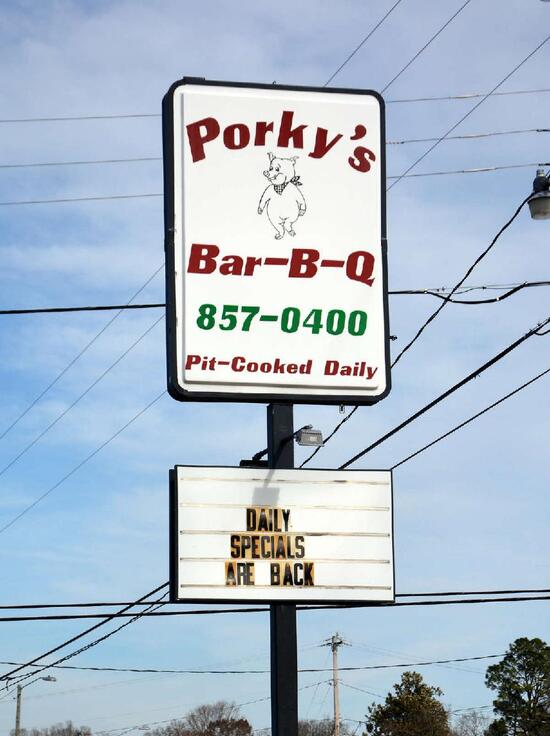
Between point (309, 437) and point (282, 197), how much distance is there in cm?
228

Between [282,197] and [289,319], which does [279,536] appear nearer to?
[289,319]

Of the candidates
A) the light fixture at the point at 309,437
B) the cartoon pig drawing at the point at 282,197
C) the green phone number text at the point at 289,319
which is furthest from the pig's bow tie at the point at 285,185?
the light fixture at the point at 309,437

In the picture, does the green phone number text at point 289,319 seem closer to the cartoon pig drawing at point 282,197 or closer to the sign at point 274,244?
the sign at point 274,244

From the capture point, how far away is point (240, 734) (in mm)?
118500

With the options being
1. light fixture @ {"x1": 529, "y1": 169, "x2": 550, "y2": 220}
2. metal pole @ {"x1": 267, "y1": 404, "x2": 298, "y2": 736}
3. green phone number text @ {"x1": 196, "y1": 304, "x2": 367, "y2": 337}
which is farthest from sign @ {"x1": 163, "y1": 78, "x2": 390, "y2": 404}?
light fixture @ {"x1": 529, "y1": 169, "x2": 550, "y2": 220}

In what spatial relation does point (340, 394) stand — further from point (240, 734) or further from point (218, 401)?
point (240, 734)

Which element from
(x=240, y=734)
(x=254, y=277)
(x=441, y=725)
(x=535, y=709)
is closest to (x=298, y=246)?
(x=254, y=277)

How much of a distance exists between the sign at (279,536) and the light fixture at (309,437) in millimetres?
891

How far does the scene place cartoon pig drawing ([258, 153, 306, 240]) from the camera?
1116cm

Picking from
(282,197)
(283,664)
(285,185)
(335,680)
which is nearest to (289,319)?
(282,197)

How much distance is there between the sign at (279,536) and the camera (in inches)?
424

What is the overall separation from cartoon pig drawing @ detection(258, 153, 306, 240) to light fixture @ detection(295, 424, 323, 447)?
6.32 ft

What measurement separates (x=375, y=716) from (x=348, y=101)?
78109mm

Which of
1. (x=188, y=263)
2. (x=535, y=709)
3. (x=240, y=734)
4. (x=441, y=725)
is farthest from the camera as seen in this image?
(x=240, y=734)
